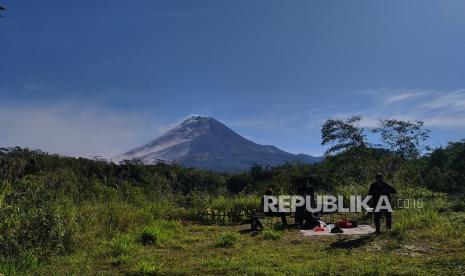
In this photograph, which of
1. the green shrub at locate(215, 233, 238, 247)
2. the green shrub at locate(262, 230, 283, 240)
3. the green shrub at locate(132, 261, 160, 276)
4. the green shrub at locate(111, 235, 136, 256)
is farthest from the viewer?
the green shrub at locate(262, 230, 283, 240)

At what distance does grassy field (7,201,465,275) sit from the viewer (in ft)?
25.8

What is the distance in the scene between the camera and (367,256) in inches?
350

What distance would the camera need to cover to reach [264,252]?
9672 mm

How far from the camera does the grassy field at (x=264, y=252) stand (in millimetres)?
7855

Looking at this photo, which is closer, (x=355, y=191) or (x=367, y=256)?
(x=367, y=256)

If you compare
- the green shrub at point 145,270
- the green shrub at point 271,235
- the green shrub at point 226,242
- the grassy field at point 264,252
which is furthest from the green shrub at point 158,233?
the green shrub at point 145,270

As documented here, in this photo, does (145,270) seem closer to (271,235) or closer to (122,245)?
(122,245)

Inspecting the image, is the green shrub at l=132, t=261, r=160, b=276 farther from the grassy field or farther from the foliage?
the foliage

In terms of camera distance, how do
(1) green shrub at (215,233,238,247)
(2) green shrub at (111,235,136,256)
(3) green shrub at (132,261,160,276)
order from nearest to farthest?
1. (3) green shrub at (132,261,160,276)
2. (2) green shrub at (111,235,136,256)
3. (1) green shrub at (215,233,238,247)

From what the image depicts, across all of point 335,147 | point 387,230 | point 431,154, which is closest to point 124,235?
point 387,230

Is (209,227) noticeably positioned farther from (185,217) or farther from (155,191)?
(155,191)

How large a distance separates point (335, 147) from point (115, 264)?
24.9 metres

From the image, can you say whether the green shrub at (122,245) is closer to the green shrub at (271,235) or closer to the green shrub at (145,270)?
the green shrub at (145,270)

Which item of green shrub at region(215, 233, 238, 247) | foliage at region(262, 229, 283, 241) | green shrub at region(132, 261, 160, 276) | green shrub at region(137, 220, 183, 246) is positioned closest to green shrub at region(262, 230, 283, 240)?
foliage at region(262, 229, 283, 241)
